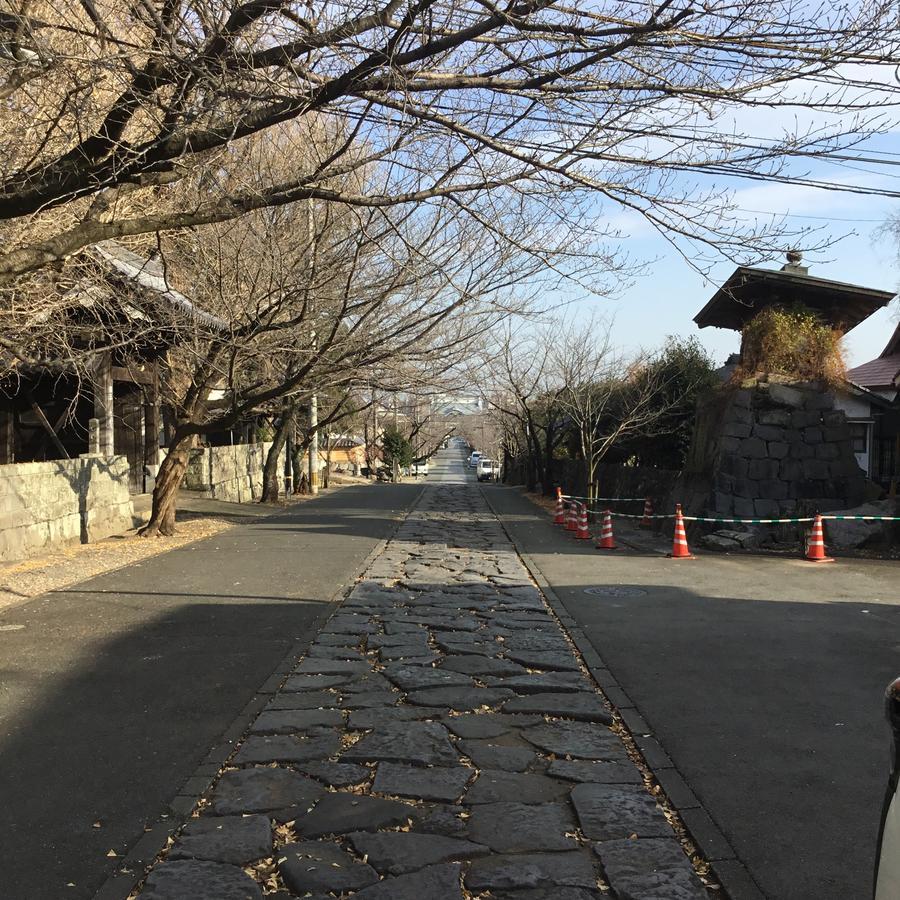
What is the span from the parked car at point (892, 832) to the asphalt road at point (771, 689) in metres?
1.57

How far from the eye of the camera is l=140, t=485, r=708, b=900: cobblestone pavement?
11.6 ft

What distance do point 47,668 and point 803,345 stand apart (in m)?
14.3

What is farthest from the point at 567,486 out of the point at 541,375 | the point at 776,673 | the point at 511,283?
the point at 776,673

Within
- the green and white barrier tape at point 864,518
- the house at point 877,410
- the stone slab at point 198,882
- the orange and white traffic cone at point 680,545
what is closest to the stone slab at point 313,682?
the stone slab at point 198,882

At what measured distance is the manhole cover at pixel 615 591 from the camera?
10570 millimetres

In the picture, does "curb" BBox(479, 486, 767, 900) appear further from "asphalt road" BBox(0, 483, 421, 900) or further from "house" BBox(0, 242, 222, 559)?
"house" BBox(0, 242, 222, 559)

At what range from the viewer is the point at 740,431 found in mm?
15867

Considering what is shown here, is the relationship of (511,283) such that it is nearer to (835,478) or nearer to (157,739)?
(835,478)

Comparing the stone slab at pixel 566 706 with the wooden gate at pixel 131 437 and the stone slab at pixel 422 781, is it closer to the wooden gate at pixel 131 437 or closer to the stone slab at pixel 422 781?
the stone slab at pixel 422 781

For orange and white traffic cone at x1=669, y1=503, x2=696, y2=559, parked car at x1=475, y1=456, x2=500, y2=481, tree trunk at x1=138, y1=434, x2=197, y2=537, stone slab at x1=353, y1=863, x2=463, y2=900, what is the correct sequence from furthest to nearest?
1. parked car at x1=475, y1=456, x2=500, y2=481
2. tree trunk at x1=138, y1=434, x2=197, y2=537
3. orange and white traffic cone at x1=669, y1=503, x2=696, y2=559
4. stone slab at x1=353, y1=863, x2=463, y2=900

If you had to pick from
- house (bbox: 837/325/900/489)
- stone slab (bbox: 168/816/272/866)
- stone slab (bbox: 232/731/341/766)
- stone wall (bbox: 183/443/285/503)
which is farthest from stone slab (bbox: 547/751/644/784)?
stone wall (bbox: 183/443/285/503)

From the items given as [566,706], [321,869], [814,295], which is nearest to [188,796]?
[321,869]

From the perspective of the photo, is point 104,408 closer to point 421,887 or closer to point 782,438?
point 782,438

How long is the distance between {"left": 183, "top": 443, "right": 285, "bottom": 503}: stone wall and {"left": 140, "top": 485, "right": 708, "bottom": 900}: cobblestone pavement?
713 inches
